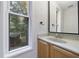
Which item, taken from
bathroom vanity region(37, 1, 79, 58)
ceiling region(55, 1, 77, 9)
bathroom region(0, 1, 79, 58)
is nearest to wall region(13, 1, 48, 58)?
bathroom region(0, 1, 79, 58)

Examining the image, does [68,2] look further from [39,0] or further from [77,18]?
[39,0]

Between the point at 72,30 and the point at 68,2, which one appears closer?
the point at 72,30

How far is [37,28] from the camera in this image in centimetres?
290

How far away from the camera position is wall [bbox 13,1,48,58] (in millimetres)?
2762

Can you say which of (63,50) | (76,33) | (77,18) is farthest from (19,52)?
(77,18)

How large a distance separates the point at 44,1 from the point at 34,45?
1.28m

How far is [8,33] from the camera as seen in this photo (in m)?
2.16

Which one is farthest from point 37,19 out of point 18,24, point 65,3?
point 65,3

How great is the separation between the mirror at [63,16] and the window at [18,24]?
2.47 ft

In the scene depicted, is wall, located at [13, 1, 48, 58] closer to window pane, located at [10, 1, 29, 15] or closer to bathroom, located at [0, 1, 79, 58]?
bathroom, located at [0, 1, 79, 58]

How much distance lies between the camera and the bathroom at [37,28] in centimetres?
203

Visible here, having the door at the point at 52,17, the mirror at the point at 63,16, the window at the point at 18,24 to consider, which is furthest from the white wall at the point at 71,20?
the window at the point at 18,24

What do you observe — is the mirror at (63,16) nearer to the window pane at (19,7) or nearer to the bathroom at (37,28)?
the bathroom at (37,28)

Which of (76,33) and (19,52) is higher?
(76,33)
